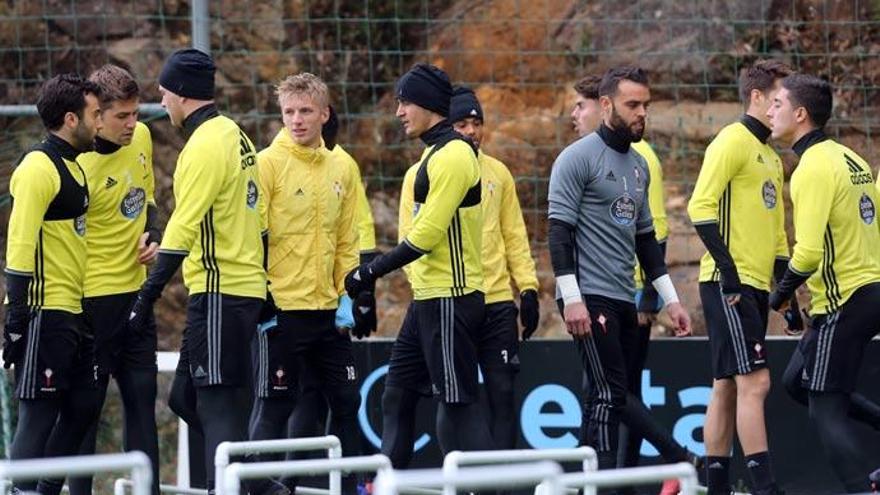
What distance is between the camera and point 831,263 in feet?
32.3

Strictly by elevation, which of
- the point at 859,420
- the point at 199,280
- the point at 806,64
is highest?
the point at 806,64

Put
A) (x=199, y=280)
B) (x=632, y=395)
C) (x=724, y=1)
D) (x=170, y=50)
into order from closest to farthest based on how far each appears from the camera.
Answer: (x=199, y=280) < (x=632, y=395) < (x=724, y=1) < (x=170, y=50)

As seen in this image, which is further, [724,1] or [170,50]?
[170,50]

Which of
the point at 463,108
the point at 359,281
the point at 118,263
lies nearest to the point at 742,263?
the point at 463,108

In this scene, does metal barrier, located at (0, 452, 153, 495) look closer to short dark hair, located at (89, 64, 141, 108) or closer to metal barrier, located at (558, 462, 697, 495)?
metal barrier, located at (558, 462, 697, 495)

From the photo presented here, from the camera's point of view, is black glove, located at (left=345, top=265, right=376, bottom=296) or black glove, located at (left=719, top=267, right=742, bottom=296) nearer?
black glove, located at (left=345, top=265, right=376, bottom=296)

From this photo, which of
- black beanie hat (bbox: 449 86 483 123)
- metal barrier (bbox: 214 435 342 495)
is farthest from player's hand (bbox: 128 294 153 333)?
black beanie hat (bbox: 449 86 483 123)

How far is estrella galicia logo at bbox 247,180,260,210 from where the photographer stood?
9.23m

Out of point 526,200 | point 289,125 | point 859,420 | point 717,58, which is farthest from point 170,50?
point 859,420

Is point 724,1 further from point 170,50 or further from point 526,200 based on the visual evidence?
point 170,50

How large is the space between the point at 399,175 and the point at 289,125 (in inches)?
252

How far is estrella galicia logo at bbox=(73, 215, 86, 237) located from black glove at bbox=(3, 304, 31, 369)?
501mm

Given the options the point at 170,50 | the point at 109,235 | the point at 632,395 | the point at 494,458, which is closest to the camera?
the point at 494,458

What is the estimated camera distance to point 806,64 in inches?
605
